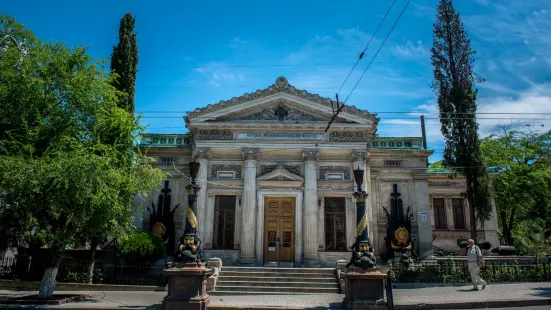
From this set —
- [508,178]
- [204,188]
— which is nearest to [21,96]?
[204,188]

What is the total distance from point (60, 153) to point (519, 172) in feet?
100

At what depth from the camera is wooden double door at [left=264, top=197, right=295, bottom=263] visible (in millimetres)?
22000

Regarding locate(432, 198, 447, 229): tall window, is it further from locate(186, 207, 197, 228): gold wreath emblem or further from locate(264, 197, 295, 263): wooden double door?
locate(186, 207, 197, 228): gold wreath emblem

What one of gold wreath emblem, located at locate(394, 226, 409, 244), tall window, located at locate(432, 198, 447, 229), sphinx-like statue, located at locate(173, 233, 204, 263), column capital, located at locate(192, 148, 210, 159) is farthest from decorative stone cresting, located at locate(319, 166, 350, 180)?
tall window, located at locate(432, 198, 447, 229)

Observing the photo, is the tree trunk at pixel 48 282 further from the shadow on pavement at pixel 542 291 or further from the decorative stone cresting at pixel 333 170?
the shadow on pavement at pixel 542 291

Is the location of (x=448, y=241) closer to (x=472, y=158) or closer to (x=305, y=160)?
(x=472, y=158)

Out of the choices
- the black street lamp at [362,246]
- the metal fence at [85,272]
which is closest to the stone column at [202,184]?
the metal fence at [85,272]

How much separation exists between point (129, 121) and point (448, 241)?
2483 cm

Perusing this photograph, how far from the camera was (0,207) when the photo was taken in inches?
567

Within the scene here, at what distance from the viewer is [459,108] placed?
68.8ft

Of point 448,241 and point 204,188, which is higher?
point 204,188

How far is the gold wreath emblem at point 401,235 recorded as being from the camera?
22.3 meters

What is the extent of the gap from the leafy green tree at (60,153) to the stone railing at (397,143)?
13.5 m

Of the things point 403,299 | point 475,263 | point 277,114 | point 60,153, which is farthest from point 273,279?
point 60,153
